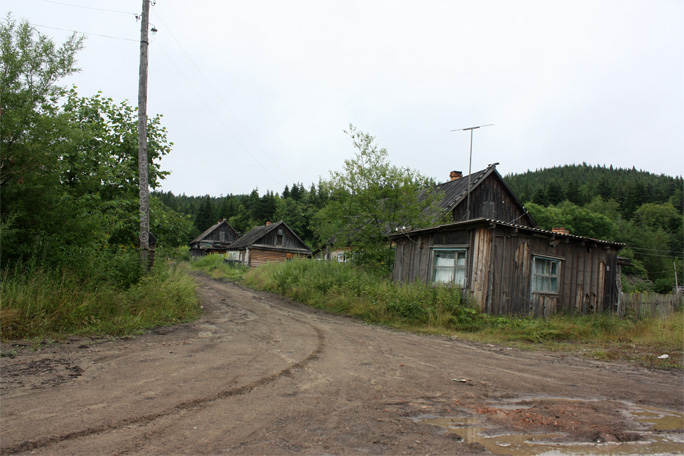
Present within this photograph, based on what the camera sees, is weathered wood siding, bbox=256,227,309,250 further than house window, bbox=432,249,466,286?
Yes

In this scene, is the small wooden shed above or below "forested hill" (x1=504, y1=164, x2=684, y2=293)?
below

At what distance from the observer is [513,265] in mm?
12047

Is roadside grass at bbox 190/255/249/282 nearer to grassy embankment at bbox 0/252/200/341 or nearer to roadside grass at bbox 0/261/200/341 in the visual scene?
grassy embankment at bbox 0/252/200/341

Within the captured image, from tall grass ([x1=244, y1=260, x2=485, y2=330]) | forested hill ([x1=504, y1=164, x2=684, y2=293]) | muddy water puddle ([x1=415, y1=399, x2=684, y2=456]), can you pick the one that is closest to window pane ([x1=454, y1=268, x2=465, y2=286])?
tall grass ([x1=244, y1=260, x2=485, y2=330])

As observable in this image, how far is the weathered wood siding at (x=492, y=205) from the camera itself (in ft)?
72.1

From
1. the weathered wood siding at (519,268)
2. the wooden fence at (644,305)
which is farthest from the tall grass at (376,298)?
the wooden fence at (644,305)

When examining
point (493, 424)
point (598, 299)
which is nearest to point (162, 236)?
point (493, 424)

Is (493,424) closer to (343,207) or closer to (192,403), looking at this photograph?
(192,403)

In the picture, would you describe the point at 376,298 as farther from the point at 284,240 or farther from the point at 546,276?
the point at 284,240

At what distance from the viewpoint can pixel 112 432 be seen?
3141 mm

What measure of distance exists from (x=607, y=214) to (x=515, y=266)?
70311 millimetres

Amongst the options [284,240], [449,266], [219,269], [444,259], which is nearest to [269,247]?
[284,240]

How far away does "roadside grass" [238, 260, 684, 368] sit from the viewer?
881 cm

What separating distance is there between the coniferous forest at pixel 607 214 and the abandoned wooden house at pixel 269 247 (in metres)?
4.34
